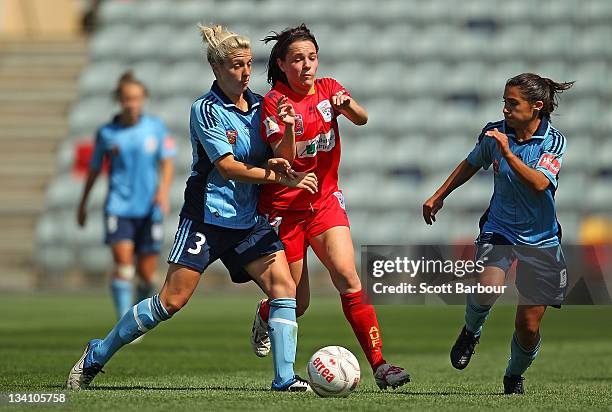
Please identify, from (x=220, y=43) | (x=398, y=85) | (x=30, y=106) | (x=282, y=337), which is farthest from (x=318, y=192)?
(x=30, y=106)

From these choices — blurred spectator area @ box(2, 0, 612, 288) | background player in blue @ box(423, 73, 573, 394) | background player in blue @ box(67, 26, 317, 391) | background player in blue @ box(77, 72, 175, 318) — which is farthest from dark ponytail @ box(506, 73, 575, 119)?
blurred spectator area @ box(2, 0, 612, 288)

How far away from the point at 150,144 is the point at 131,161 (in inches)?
9.2

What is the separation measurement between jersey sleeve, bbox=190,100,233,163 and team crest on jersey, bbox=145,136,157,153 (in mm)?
4399

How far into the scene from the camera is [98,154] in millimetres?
9898

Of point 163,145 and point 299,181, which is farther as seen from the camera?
point 163,145

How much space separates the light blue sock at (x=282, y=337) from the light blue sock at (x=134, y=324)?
0.54 meters

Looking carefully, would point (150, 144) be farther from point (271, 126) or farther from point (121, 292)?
point (271, 126)

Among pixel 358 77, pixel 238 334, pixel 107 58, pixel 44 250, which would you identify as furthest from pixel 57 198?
pixel 238 334

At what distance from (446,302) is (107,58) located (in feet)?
60.6

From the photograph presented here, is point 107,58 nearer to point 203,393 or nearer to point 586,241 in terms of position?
point 586,241

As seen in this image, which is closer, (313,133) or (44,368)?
(313,133)

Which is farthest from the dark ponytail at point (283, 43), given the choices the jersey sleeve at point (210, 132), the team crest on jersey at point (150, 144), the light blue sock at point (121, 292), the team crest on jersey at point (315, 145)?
the light blue sock at point (121, 292)

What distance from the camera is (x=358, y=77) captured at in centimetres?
2233

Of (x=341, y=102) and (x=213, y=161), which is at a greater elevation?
(x=341, y=102)
